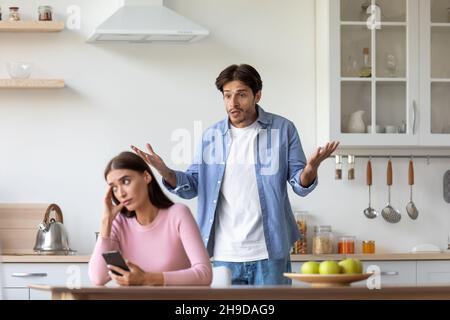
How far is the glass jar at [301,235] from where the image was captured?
5.43m

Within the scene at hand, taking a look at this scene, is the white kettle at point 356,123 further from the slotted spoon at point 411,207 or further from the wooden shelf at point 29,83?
the wooden shelf at point 29,83

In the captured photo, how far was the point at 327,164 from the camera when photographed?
5.70 metres

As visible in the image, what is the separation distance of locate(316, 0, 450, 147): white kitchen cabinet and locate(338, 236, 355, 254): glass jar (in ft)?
1.75

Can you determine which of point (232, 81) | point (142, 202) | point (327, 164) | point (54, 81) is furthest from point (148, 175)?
point (327, 164)

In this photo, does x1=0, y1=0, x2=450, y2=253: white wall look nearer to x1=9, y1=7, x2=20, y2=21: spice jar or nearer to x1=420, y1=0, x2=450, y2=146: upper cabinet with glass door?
x1=9, y1=7, x2=20, y2=21: spice jar

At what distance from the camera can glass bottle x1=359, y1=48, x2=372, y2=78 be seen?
5.55 metres

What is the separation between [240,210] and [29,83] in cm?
177

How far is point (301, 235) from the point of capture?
542 centimetres

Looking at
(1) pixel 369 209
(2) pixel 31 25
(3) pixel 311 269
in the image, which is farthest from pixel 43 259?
(3) pixel 311 269

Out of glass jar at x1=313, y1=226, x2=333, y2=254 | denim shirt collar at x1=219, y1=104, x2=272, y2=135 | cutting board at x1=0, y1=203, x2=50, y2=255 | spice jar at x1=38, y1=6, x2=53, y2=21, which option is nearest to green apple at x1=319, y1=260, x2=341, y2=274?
denim shirt collar at x1=219, y1=104, x2=272, y2=135

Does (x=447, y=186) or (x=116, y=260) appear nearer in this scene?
(x=116, y=260)

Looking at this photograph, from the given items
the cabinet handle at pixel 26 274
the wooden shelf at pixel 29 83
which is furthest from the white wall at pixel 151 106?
the cabinet handle at pixel 26 274

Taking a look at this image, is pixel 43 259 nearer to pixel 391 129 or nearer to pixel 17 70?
pixel 17 70

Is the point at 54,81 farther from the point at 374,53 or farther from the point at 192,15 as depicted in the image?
the point at 374,53
